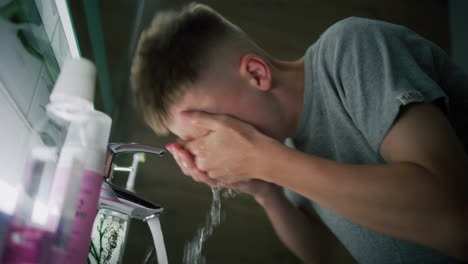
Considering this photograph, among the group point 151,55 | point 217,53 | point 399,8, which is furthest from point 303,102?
point 399,8

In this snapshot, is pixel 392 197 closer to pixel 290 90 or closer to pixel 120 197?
pixel 290 90

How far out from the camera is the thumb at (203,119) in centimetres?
56

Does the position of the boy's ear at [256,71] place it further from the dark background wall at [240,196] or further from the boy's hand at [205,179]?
the dark background wall at [240,196]

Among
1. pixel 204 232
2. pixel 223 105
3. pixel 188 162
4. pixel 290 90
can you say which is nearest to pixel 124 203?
pixel 188 162

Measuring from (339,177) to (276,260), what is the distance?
34.6 inches

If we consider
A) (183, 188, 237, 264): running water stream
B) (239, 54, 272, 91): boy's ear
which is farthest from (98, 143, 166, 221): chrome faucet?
(183, 188, 237, 264): running water stream

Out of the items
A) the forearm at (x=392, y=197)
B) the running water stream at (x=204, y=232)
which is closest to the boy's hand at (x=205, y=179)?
the forearm at (x=392, y=197)

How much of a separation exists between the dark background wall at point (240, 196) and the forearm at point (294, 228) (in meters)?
0.39

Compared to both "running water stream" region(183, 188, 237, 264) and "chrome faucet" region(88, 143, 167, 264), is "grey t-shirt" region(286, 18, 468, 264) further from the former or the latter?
"running water stream" region(183, 188, 237, 264)

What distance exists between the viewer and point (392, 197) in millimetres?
409

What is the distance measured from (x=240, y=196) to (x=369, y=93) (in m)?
0.81

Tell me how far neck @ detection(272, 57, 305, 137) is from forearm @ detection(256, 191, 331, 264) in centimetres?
19

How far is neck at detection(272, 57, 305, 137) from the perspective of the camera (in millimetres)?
657

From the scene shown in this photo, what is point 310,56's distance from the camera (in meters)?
0.67
